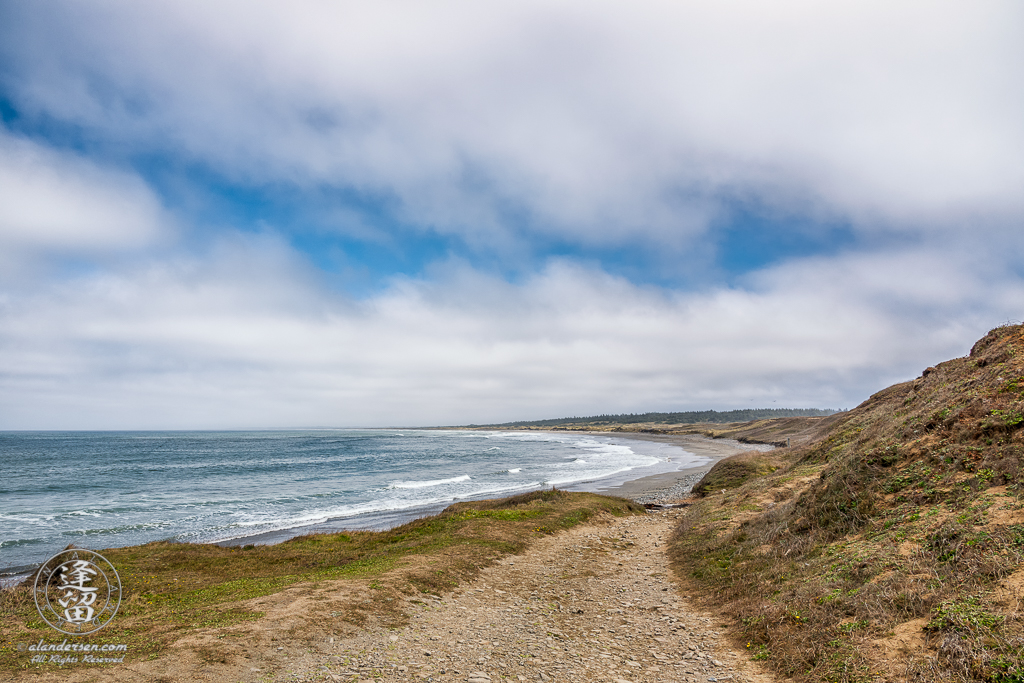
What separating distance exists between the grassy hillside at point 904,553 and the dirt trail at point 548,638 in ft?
4.20

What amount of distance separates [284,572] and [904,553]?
19.5m

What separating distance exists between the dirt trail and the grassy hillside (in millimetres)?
1280

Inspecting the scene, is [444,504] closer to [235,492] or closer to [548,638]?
[235,492]

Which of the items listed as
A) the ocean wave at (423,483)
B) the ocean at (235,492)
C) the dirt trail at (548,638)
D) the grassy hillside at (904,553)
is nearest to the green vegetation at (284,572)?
the dirt trail at (548,638)

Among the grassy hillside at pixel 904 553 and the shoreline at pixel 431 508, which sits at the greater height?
the grassy hillside at pixel 904 553

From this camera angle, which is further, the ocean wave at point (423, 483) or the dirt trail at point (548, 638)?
the ocean wave at point (423, 483)

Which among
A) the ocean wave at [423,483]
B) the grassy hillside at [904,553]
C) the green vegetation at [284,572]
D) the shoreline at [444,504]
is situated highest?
the grassy hillside at [904,553]

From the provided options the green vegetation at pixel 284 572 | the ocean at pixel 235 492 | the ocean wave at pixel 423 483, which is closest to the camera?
the green vegetation at pixel 284 572

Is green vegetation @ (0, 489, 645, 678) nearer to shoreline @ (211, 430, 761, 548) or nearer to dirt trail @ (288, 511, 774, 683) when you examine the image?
dirt trail @ (288, 511, 774, 683)

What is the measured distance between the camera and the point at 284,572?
17781mm

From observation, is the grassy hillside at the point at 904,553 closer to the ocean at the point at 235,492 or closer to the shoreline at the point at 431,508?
the shoreline at the point at 431,508

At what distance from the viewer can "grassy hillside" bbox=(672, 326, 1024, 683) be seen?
7816mm

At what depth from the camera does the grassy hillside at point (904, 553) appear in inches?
308

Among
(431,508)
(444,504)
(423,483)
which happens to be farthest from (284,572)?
(423,483)
